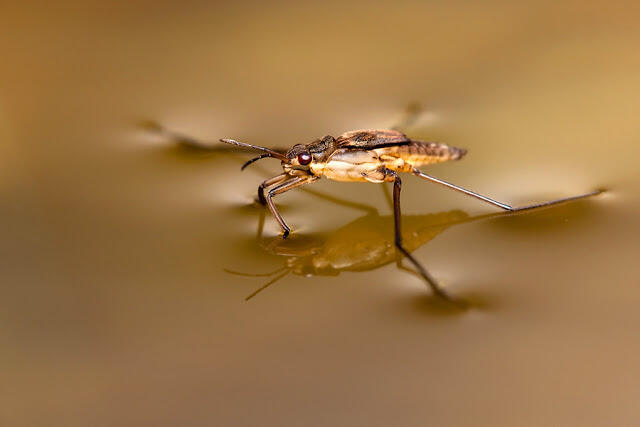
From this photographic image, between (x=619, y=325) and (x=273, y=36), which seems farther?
(x=273, y=36)

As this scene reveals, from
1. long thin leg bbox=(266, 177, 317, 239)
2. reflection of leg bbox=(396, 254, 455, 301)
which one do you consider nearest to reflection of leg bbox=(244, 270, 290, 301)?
long thin leg bbox=(266, 177, 317, 239)

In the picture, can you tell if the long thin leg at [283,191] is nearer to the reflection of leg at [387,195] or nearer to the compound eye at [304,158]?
the compound eye at [304,158]

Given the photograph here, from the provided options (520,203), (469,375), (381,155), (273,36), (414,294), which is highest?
(273,36)

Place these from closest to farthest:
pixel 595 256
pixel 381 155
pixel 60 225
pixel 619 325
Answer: pixel 619 325
pixel 595 256
pixel 60 225
pixel 381 155

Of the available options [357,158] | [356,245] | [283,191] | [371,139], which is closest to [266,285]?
[356,245]

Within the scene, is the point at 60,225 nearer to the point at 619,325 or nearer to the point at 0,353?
the point at 0,353

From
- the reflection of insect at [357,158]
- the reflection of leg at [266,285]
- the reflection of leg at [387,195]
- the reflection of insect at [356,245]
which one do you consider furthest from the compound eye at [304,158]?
the reflection of leg at [266,285]

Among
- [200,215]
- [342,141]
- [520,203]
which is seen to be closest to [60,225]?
[200,215]
